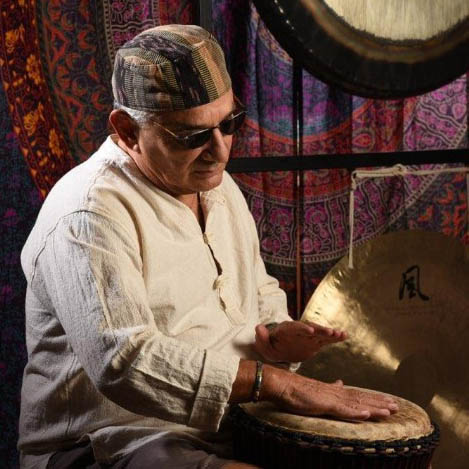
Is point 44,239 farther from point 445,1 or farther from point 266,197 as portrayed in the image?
point 445,1

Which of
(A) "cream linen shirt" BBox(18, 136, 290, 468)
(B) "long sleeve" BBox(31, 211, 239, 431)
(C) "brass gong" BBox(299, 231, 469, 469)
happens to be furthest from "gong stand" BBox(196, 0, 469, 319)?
(B) "long sleeve" BBox(31, 211, 239, 431)

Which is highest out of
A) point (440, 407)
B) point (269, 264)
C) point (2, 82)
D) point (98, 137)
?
point (2, 82)

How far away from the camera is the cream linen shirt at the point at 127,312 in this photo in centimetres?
137

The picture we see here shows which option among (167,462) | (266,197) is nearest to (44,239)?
(167,462)

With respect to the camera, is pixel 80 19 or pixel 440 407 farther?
pixel 440 407

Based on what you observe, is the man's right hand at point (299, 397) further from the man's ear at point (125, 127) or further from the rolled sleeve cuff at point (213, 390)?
the man's ear at point (125, 127)

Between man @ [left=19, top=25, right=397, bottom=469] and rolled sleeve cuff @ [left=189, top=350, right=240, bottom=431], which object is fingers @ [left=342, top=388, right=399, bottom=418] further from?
rolled sleeve cuff @ [left=189, top=350, right=240, bottom=431]

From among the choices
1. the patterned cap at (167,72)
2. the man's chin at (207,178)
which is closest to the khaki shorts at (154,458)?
the man's chin at (207,178)

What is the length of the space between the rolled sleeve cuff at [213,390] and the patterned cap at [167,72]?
1.44 ft

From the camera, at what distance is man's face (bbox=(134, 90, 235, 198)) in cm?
152

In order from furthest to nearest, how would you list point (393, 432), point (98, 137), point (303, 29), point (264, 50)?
point (264, 50) → point (98, 137) → point (303, 29) → point (393, 432)

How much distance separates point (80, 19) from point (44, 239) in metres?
0.79

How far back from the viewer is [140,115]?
1.53m

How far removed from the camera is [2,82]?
202 cm
